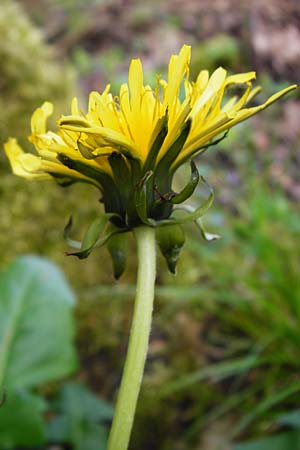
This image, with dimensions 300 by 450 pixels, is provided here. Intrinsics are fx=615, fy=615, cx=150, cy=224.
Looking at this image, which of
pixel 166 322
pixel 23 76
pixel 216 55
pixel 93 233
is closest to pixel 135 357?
pixel 93 233

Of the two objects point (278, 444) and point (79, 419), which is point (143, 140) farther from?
point (79, 419)

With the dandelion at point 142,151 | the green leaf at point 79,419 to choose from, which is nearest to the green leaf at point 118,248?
the dandelion at point 142,151

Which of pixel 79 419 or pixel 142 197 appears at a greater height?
pixel 142 197

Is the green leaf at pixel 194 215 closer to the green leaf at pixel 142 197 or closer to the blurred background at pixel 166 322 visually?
the green leaf at pixel 142 197

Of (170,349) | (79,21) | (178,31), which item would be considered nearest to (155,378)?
(170,349)

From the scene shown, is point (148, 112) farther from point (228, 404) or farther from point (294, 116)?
point (294, 116)

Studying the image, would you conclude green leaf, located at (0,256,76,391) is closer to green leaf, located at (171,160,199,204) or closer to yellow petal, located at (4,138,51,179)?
yellow petal, located at (4,138,51,179)

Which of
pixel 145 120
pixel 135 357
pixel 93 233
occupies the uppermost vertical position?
pixel 145 120
